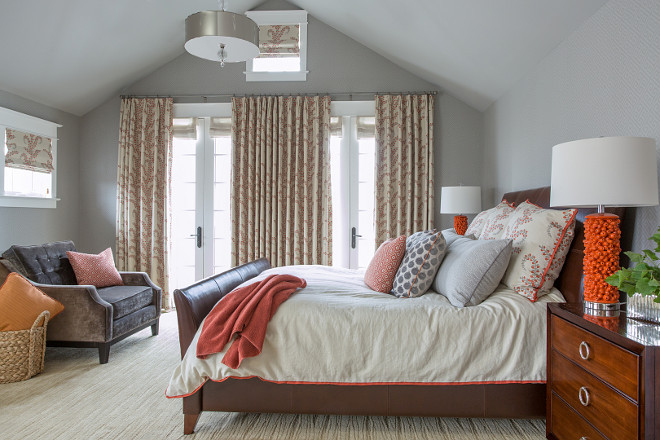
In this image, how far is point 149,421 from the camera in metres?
2.34

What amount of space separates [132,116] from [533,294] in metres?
4.87

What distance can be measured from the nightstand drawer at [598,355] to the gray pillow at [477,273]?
0.41m

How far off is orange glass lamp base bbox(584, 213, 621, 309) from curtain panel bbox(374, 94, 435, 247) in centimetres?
316

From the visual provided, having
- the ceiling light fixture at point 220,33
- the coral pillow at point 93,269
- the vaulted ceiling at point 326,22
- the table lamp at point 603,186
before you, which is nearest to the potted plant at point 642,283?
the table lamp at point 603,186

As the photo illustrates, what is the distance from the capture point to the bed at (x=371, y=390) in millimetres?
2111

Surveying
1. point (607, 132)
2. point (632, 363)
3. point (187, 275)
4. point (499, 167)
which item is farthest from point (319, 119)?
point (632, 363)

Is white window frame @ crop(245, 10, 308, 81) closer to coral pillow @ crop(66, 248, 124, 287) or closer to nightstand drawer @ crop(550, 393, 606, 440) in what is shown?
coral pillow @ crop(66, 248, 124, 287)

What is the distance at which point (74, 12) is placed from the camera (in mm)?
3768

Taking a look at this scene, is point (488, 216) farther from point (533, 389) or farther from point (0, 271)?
point (0, 271)

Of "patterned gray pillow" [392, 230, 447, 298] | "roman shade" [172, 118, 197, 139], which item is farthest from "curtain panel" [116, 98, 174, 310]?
"patterned gray pillow" [392, 230, 447, 298]

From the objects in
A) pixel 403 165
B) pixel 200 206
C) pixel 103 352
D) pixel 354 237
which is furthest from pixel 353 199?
pixel 103 352

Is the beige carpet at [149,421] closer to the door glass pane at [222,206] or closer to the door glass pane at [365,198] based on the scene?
the door glass pane at [222,206]

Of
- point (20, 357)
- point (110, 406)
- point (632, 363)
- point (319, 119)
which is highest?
point (319, 119)

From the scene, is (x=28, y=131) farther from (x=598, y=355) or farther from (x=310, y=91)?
(x=598, y=355)
